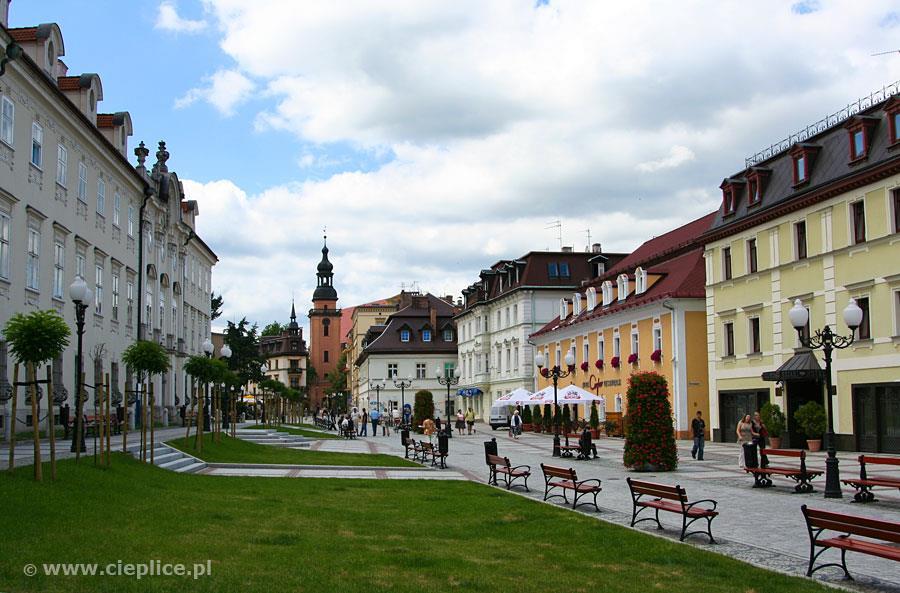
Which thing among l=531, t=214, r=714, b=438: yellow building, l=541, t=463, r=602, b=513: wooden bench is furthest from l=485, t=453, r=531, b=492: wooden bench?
l=531, t=214, r=714, b=438: yellow building

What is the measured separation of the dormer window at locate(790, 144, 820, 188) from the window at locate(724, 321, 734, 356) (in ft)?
25.1

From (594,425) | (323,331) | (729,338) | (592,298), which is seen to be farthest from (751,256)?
(323,331)

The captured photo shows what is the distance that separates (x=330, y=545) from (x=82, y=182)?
2601cm

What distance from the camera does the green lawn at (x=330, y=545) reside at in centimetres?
873

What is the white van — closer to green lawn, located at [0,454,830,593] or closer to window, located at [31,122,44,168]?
window, located at [31,122,44,168]

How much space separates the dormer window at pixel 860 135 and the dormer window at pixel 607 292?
2342 cm

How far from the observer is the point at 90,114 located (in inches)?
1363

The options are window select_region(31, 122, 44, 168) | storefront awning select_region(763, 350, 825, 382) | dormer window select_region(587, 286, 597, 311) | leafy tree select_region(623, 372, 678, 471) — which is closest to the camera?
leafy tree select_region(623, 372, 678, 471)

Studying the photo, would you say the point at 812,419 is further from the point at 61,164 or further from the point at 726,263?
the point at 61,164

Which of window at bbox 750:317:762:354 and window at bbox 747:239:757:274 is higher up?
window at bbox 747:239:757:274

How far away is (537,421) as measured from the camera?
54438 millimetres

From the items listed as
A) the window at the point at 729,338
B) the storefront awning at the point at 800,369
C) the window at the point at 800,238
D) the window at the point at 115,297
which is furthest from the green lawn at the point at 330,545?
the window at the point at 729,338

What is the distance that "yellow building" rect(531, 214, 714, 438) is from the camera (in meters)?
42.9

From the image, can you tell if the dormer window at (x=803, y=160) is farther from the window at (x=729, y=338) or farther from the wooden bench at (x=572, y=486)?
the wooden bench at (x=572, y=486)
